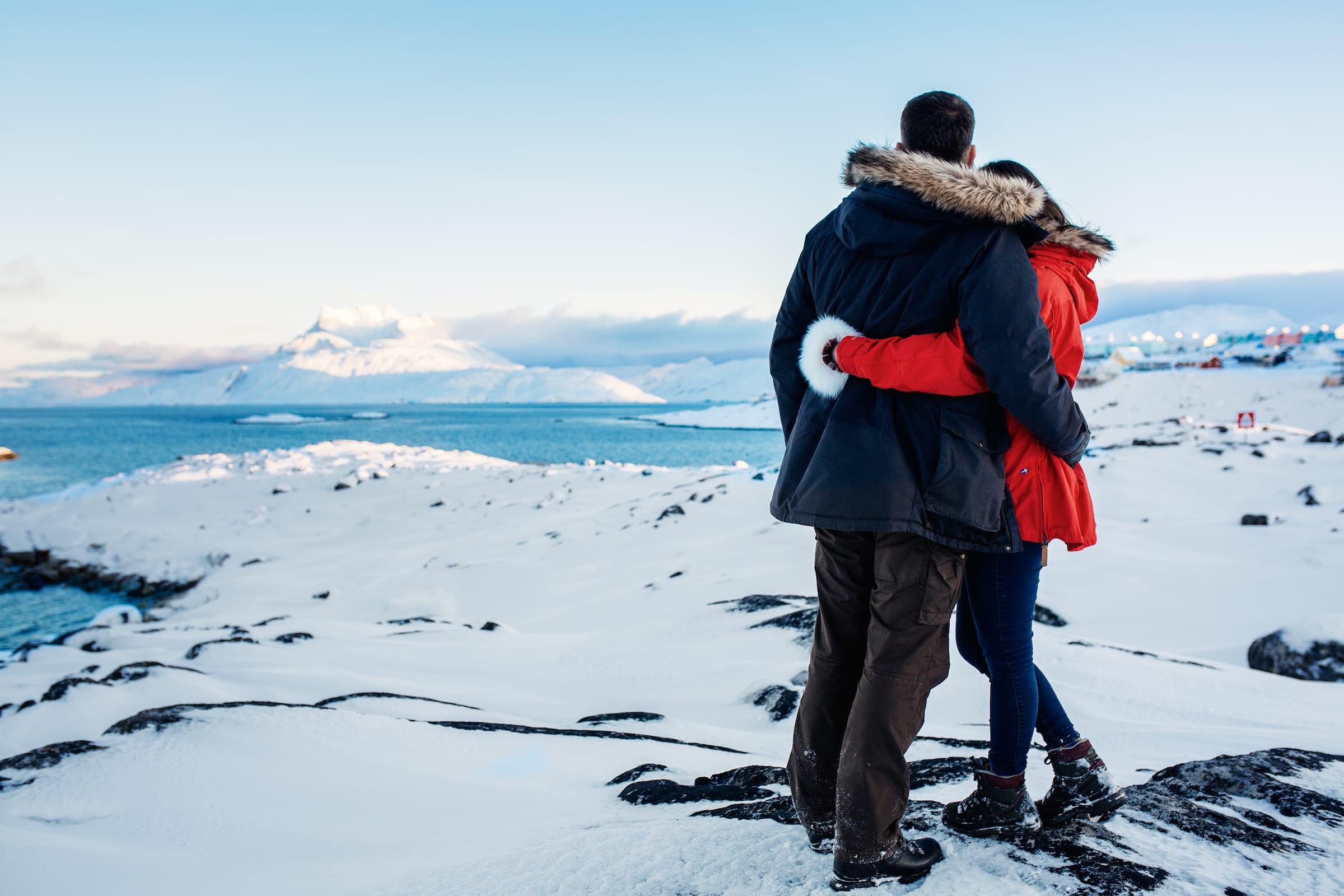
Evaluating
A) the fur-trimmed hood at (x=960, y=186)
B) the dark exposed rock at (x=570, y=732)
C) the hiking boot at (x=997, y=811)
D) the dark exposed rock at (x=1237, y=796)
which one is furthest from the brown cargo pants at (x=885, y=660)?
the dark exposed rock at (x=570, y=732)

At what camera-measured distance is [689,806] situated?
2578 mm

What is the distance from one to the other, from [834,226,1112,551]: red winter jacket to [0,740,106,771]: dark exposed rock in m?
3.55

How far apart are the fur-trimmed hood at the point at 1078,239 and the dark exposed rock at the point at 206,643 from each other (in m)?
6.18

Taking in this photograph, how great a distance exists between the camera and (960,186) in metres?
1.73

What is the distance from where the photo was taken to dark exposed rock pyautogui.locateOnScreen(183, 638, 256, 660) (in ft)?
18.2

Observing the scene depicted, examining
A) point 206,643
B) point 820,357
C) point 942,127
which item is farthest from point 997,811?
point 206,643

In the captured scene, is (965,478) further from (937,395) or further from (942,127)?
(942,127)

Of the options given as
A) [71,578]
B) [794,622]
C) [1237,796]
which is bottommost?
[71,578]

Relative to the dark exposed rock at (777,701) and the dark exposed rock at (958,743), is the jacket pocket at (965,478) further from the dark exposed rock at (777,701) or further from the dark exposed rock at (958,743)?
the dark exposed rock at (777,701)

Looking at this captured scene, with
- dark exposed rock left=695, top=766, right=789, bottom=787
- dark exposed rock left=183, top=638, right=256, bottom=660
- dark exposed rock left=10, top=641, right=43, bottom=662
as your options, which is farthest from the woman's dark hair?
dark exposed rock left=10, top=641, right=43, bottom=662

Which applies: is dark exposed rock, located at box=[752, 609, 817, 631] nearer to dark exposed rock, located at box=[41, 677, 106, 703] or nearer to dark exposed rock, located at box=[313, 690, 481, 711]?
dark exposed rock, located at box=[313, 690, 481, 711]

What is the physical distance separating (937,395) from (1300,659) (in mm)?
4737

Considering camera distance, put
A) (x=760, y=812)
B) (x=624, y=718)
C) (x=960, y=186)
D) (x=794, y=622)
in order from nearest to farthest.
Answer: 1. (x=960, y=186)
2. (x=760, y=812)
3. (x=624, y=718)
4. (x=794, y=622)

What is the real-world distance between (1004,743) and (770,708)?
2207 millimetres
